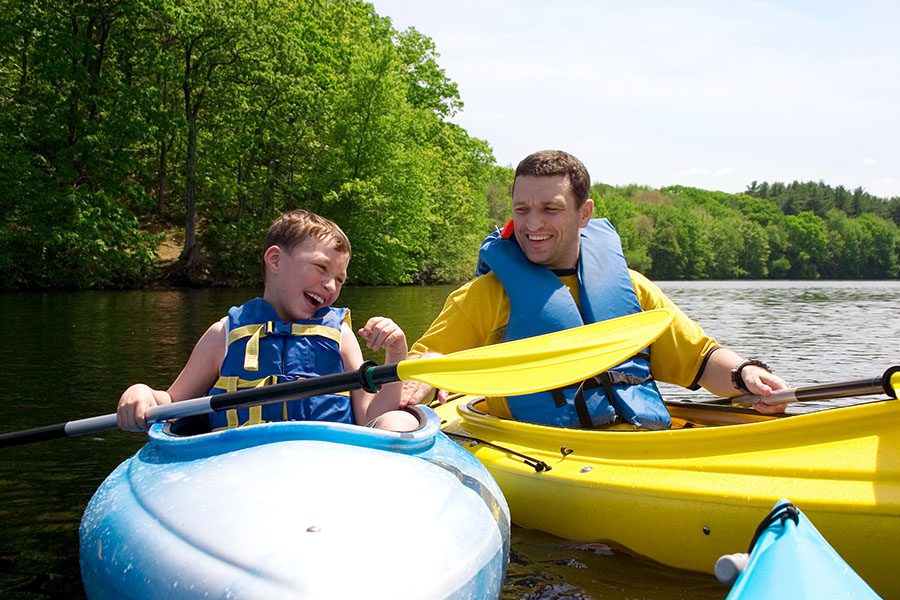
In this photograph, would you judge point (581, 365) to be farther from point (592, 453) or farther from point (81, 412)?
point (81, 412)

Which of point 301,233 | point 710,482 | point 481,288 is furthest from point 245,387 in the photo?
point 710,482

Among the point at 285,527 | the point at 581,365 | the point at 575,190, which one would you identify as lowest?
the point at 285,527

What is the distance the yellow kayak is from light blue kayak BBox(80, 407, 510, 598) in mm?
733

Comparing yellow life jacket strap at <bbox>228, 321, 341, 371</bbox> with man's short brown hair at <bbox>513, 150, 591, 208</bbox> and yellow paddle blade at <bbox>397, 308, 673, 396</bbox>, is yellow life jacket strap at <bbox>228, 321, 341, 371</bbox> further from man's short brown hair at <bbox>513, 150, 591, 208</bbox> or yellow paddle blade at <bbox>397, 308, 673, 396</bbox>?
man's short brown hair at <bbox>513, 150, 591, 208</bbox>

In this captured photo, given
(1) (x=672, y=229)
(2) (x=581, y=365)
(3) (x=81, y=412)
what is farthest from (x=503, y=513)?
(1) (x=672, y=229)

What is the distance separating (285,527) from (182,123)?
20.3 meters

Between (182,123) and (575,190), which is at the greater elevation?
(182,123)

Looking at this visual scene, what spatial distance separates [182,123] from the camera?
20.6 metres

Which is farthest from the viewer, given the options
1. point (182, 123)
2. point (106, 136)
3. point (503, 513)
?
point (182, 123)

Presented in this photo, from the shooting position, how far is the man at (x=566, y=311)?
357 cm

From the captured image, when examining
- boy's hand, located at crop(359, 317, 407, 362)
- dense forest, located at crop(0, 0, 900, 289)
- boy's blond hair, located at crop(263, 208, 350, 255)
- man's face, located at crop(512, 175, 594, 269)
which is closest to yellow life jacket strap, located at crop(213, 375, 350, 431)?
boy's hand, located at crop(359, 317, 407, 362)

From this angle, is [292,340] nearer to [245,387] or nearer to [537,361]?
[245,387]

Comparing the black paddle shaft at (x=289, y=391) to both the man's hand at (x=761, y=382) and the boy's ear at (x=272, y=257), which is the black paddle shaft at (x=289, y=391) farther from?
the man's hand at (x=761, y=382)

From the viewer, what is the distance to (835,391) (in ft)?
10.7
